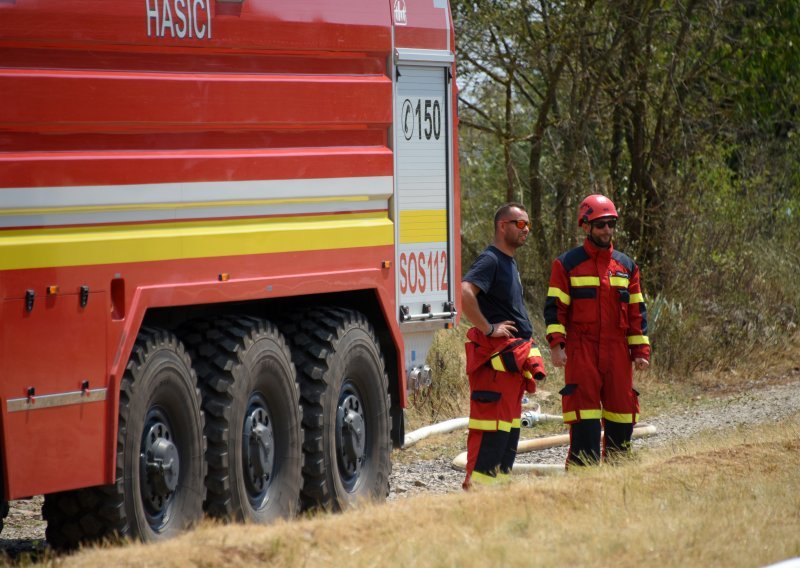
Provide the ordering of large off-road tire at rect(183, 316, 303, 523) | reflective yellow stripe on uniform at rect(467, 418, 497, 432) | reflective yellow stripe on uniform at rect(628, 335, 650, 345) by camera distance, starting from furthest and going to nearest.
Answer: reflective yellow stripe on uniform at rect(628, 335, 650, 345) < reflective yellow stripe on uniform at rect(467, 418, 497, 432) < large off-road tire at rect(183, 316, 303, 523)

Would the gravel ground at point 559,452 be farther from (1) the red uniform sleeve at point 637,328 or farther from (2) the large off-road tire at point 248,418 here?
(1) the red uniform sleeve at point 637,328

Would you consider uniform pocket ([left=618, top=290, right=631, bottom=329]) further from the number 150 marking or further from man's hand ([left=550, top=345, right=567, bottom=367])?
the number 150 marking

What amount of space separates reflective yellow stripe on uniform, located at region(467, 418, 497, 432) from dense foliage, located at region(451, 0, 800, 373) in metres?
7.63

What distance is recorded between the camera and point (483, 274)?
8.66m

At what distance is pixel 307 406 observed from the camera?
823 cm

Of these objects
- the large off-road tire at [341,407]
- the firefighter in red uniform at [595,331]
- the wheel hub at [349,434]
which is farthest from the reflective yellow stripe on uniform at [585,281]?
the wheel hub at [349,434]

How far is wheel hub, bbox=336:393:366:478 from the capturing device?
27.9 feet

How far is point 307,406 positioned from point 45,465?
2.28 m

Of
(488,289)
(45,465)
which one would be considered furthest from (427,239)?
(45,465)

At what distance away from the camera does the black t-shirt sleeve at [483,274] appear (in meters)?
8.64

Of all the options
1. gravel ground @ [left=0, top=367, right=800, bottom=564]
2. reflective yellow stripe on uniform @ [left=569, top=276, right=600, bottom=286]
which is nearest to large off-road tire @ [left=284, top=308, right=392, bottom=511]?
gravel ground @ [left=0, top=367, right=800, bottom=564]

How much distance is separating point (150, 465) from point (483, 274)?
264cm

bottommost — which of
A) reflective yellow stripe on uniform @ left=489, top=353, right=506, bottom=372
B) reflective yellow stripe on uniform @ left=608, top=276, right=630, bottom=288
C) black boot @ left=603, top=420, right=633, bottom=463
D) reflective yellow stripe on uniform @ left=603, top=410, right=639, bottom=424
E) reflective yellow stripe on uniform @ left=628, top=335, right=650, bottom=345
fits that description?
black boot @ left=603, top=420, right=633, bottom=463

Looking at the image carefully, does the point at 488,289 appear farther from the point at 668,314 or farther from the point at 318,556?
the point at 668,314
